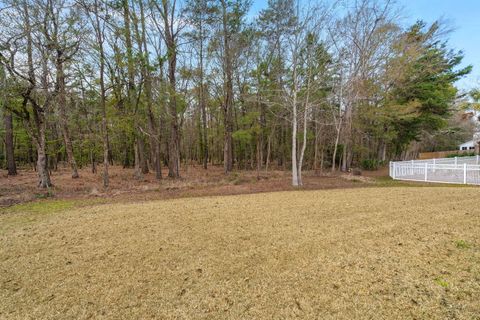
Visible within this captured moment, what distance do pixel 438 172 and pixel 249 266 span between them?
11.2 m

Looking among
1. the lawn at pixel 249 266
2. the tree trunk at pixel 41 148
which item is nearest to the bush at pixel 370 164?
the lawn at pixel 249 266

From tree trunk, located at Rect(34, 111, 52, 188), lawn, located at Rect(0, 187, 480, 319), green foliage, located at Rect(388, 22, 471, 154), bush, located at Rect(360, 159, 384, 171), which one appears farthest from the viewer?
bush, located at Rect(360, 159, 384, 171)

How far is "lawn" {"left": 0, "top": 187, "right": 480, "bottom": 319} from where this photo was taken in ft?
6.24

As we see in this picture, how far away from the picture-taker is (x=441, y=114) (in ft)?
50.6

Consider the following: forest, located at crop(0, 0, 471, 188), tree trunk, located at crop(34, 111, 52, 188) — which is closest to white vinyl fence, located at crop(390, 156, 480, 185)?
forest, located at crop(0, 0, 471, 188)

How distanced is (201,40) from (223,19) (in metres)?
1.86

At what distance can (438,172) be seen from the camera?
962 centimetres

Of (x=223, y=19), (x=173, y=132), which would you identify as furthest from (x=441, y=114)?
(x=173, y=132)

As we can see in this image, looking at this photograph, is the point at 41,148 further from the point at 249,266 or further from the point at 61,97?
the point at 249,266

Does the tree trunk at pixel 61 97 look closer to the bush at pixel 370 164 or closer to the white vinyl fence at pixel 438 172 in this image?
the white vinyl fence at pixel 438 172

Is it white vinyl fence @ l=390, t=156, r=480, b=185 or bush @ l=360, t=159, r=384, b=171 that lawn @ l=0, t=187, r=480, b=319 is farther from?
bush @ l=360, t=159, r=384, b=171

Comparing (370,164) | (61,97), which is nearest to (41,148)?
(61,97)

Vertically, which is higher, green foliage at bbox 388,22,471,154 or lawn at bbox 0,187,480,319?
green foliage at bbox 388,22,471,154

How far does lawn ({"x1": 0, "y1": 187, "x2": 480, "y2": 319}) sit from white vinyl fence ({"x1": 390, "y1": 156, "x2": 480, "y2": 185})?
19.2 ft
